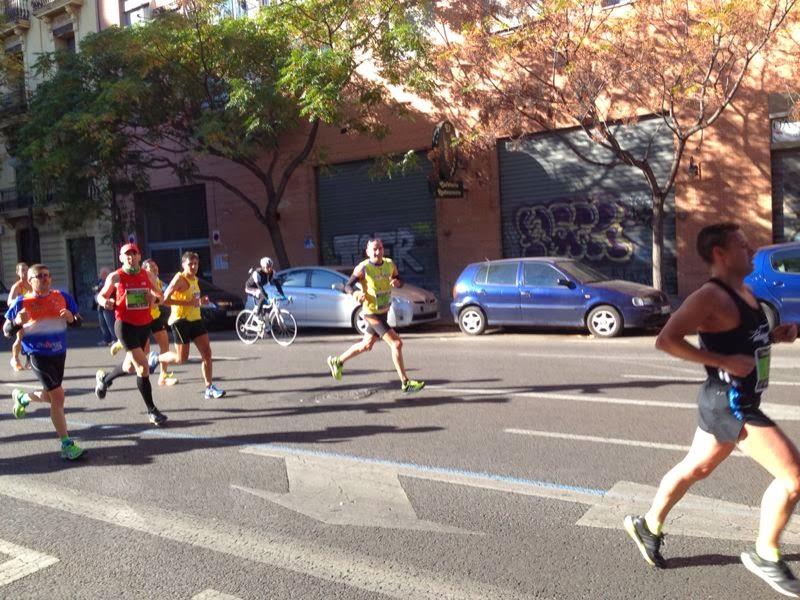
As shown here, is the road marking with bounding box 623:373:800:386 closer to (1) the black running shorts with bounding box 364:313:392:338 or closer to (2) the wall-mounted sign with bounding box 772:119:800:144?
(1) the black running shorts with bounding box 364:313:392:338

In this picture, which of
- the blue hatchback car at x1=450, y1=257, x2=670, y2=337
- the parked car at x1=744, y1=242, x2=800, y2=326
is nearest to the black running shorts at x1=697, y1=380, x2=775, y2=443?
the parked car at x1=744, y1=242, x2=800, y2=326

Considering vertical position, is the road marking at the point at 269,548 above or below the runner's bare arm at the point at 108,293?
below

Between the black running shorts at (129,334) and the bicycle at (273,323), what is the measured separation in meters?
6.56

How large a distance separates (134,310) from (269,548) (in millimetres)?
3982

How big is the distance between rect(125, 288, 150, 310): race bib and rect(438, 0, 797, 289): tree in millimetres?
9885

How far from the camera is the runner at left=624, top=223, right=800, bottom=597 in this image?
3203mm

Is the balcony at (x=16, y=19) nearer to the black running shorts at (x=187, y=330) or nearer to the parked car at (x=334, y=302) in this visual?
the parked car at (x=334, y=302)

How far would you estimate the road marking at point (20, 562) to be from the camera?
3.85 m

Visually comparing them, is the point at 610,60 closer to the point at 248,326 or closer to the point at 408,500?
the point at 248,326

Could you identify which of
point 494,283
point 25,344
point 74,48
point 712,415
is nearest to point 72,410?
point 25,344

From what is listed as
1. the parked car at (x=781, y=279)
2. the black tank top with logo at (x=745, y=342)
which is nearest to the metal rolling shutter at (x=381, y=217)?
the parked car at (x=781, y=279)

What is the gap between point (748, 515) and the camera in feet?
14.0

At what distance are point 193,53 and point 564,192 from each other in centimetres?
1006

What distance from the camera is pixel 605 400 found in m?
7.82
